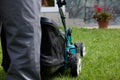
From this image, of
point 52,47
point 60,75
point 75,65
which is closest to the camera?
point 52,47

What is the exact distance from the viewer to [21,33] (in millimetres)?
1792

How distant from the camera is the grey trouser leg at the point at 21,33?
1788 millimetres

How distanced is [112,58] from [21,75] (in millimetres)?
2182

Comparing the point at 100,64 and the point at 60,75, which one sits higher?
the point at 60,75

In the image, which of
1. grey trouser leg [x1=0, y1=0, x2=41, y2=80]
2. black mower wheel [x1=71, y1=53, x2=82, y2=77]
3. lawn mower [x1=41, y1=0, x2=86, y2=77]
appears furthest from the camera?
black mower wheel [x1=71, y1=53, x2=82, y2=77]

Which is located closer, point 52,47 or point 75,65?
point 52,47

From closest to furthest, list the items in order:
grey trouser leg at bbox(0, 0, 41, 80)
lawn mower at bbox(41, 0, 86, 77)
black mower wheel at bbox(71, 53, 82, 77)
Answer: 1. grey trouser leg at bbox(0, 0, 41, 80)
2. lawn mower at bbox(41, 0, 86, 77)
3. black mower wheel at bbox(71, 53, 82, 77)

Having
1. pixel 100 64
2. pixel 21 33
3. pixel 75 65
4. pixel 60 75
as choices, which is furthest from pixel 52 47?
pixel 100 64

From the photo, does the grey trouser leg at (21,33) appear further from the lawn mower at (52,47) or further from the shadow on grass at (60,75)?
the shadow on grass at (60,75)

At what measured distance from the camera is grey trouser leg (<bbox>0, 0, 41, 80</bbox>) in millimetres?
1788

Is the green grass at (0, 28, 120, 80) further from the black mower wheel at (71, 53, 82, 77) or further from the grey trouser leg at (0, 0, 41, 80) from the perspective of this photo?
the grey trouser leg at (0, 0, 41, 80)

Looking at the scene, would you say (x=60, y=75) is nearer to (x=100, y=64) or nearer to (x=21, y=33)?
(x=100, y=64)

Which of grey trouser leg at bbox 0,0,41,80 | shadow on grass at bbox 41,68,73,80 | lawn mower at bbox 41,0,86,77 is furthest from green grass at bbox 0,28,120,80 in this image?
grey trouser leg at bbox 0,0,41,80

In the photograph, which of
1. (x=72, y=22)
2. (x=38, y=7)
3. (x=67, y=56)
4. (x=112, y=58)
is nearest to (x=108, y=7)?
(x=72, y=22)
